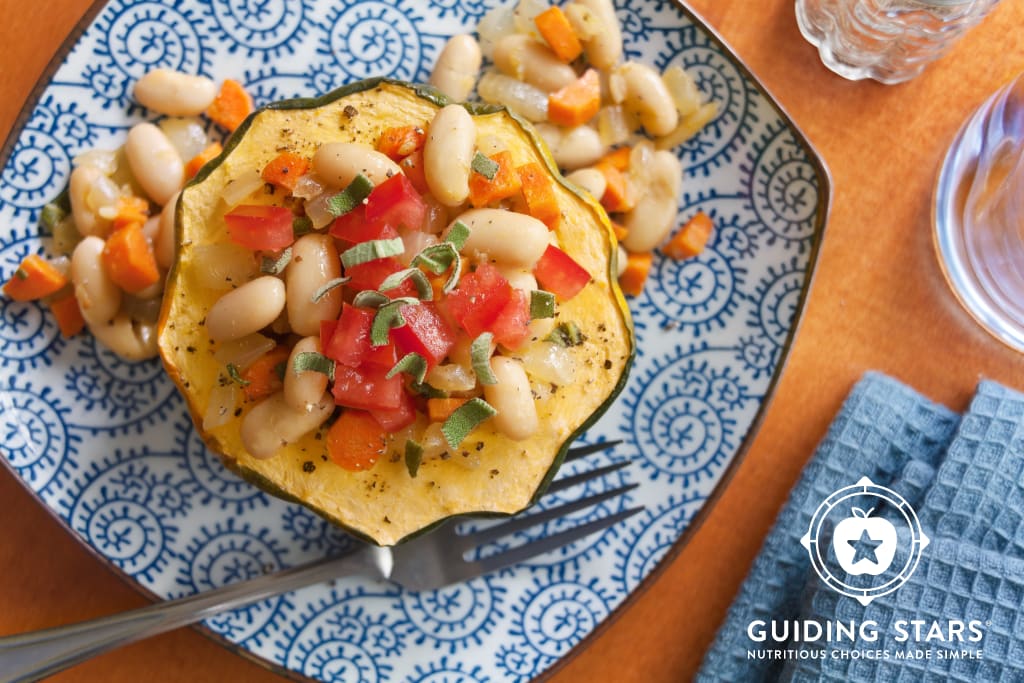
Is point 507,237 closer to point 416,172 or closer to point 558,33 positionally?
point 416,172

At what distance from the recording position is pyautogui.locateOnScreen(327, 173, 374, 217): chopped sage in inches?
59.1

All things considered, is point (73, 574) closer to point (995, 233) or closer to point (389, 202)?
point (389, 202)

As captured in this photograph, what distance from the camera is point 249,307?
4.91ft

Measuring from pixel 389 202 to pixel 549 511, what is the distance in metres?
0.82

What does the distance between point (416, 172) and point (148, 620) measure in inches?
41.6

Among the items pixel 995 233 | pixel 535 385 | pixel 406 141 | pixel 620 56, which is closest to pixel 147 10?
pixel 406 141

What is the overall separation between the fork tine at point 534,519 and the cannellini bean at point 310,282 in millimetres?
688

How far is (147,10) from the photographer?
6.39 ft

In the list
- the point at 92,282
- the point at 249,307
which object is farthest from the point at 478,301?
the point at 92,282

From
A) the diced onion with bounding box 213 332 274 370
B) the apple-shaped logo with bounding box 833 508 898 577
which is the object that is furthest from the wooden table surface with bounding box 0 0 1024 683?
the diced onion with bounding box 213 332 274 370

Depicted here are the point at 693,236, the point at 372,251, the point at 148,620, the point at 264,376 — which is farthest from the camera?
the point at 693,236

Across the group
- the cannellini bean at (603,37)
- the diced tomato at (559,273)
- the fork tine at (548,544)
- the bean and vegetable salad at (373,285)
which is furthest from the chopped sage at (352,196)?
the fork tine at (548,544)

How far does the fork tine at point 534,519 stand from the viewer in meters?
1.97

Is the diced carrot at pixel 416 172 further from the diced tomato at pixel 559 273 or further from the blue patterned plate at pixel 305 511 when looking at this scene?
the blue patterned plate at pixel 305 511
